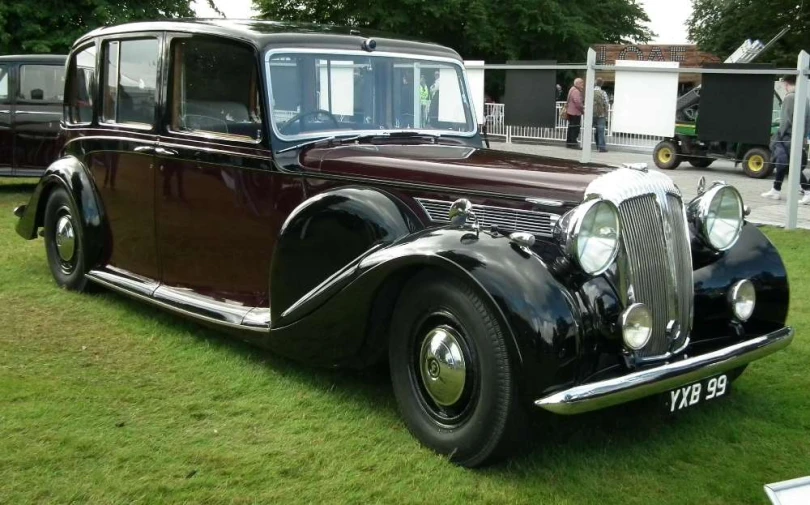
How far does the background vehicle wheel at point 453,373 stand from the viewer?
125 inches

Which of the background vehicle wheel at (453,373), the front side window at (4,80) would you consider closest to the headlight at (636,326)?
the background vehicle wheel at (453,373)

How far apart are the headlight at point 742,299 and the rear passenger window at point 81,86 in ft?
13.9

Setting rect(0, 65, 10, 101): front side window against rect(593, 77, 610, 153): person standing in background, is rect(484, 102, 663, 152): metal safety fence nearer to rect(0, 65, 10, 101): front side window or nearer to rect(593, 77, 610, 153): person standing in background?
rect(593, 77, 610, 153): person standing in background

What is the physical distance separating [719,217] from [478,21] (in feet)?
87.4

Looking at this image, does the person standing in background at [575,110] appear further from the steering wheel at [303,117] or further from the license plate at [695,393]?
the license plate at [695,393]

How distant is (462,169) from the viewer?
13.0ft

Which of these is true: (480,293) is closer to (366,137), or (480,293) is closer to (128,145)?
(366,137)

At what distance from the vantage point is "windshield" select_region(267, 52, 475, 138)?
4.50 m

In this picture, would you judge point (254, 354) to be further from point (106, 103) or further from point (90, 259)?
point (106, 103)

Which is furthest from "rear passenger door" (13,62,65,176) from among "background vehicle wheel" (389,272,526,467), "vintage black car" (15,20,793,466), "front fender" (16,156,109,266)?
"background vehicle wheel" (389,272,526,467)

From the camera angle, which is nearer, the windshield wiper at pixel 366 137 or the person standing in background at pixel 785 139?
the windshield wiper at pixel 366 137

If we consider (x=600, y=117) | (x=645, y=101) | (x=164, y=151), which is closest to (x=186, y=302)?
(x=164, y=151)

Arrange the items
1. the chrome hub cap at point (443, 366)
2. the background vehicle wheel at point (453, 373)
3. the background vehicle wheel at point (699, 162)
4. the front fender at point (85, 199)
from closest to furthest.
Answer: the background vehicle wheel at point (453, 373) < the chrome hub cap at point (443, 366) < the front fender at point (85, 199) < the background vehicle wheel at point (699, 162)

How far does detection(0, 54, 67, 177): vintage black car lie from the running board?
6.05 metres
